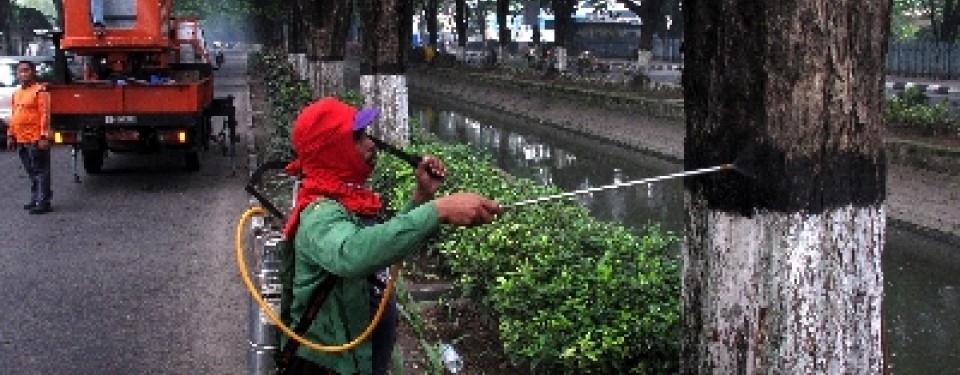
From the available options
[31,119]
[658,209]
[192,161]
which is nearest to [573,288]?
[31,119]

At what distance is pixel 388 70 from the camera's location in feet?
41.4

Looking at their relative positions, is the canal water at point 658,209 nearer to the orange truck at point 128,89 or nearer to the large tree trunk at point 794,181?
the large tree trunk at point 794,181

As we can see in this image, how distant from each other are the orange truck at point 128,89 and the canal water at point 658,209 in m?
5.84

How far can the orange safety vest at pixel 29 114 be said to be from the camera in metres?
11.9

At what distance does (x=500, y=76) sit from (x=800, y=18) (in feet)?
111

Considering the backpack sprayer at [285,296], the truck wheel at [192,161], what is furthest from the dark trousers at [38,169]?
the backpack sprayer at [285,296]

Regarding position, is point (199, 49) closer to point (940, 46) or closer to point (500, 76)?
point (500, 76)

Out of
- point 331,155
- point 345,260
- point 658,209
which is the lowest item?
point 658,209

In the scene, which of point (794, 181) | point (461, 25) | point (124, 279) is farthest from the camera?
point (461, 25)

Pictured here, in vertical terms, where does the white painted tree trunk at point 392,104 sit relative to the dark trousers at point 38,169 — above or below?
above

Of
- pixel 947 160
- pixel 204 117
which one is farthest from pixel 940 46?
pixel 204 117

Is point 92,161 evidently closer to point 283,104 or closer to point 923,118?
point 283,104

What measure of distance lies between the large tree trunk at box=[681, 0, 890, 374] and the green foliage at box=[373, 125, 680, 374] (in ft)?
4.24

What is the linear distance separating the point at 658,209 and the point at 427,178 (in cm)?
1333
